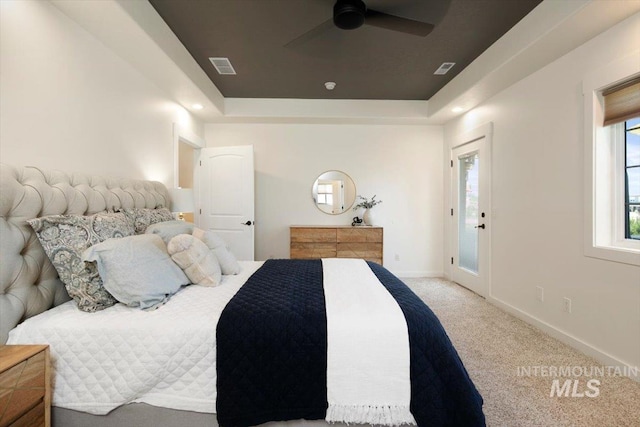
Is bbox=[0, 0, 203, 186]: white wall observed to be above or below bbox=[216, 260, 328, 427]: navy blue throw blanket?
above

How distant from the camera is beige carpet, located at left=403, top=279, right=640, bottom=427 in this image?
5.11ft

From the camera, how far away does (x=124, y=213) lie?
1977 millimetres

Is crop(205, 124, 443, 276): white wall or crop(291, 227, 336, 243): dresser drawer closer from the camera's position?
crop(291, 227, 336, 243): dresser drawer

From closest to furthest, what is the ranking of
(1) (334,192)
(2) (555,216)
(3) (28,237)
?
(3) (28,237) → (2) (555,216) → (1) (334,192)

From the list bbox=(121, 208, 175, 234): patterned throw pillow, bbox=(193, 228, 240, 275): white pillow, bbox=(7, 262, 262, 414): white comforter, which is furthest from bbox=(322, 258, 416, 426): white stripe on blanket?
bbox=(121, 208, 175, 234): patterned throw pillow

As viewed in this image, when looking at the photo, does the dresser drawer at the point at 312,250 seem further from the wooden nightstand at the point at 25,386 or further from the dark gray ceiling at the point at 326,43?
the wooden nightstand at the point at 25,386

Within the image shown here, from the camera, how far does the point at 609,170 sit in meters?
2.17

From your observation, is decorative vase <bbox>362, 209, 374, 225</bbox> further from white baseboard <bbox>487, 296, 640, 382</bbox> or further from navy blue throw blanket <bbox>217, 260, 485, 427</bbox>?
navy blue throw blanket <bbox>217, 260, 485, 427</bbox>

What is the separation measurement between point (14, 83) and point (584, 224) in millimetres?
3852

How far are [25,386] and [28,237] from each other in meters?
0.70

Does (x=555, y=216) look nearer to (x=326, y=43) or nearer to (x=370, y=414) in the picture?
(x=370, y=414)

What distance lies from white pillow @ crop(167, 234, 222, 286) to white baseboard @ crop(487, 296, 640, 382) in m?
2.75

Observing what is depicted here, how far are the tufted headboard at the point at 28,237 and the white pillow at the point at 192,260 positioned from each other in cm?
58

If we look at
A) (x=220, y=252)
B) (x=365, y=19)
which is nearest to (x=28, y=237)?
(x=220, y=252)
